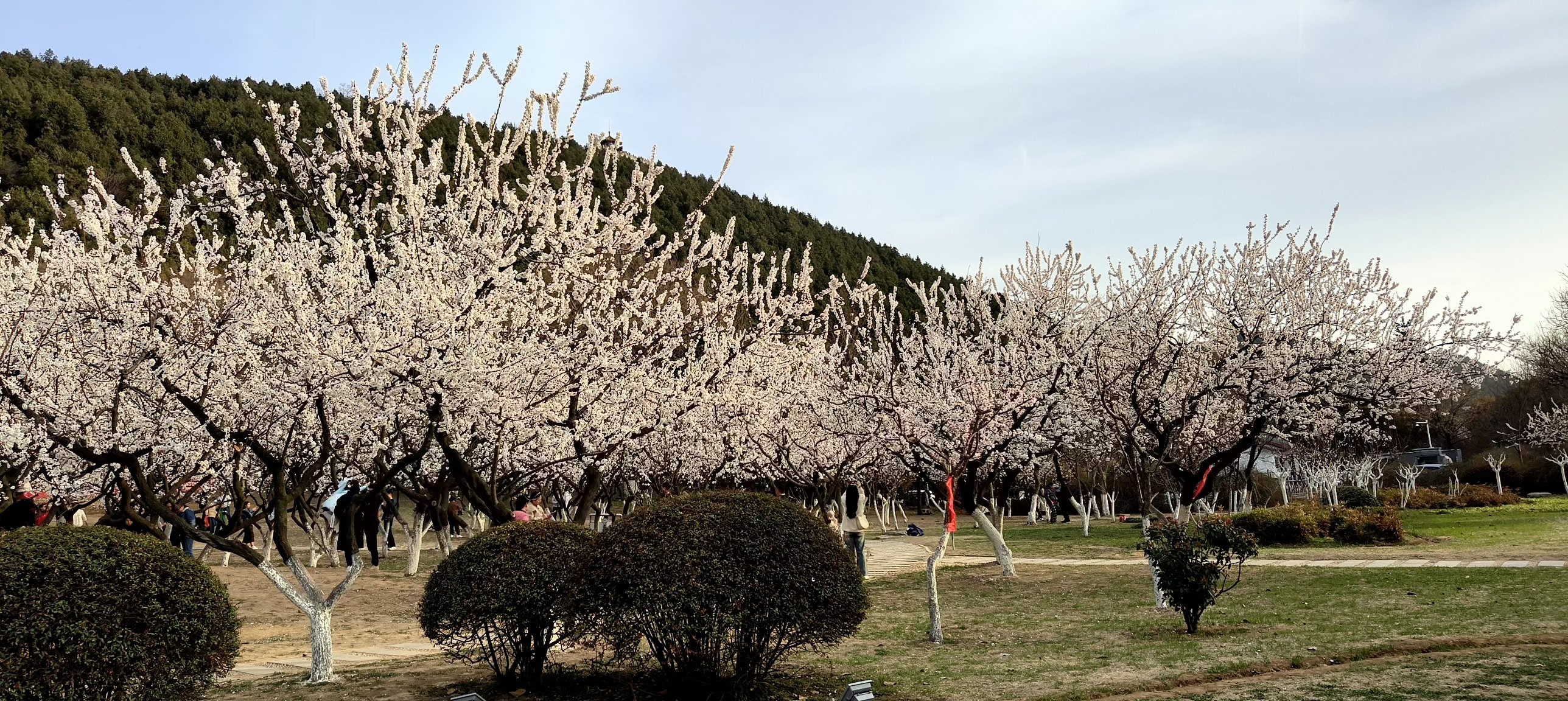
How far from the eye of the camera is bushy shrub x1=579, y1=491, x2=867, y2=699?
7.58m

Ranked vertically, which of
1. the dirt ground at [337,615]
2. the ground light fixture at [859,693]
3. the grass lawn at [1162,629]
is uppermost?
the ground light fixture at [859,693]

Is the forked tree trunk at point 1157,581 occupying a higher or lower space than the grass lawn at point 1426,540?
higher

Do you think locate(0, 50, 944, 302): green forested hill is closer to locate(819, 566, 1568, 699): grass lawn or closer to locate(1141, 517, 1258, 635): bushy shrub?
locate(819, 566, 1568, 699): grass lawn

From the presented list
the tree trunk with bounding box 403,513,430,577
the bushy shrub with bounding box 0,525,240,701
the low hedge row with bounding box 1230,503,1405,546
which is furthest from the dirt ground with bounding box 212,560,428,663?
the low hedge row with bounding box 1230,503,1405,546

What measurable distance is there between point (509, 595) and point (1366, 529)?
2343cm

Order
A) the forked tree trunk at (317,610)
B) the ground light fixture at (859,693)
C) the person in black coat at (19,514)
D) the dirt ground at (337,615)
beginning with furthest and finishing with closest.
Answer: the person in black coat at (19,514)
the dirt ground at (337,615)
the forked tree trunk at (317,610)
the ground light fixture at (859,693)

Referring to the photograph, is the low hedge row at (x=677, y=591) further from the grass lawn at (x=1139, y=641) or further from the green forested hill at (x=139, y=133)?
the green forested hill at (x=139, y=133)

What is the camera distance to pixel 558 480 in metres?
27.2

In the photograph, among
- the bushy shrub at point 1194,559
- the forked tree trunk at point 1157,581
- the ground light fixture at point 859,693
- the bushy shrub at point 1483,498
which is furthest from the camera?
the bushy shrub at point 1483,498

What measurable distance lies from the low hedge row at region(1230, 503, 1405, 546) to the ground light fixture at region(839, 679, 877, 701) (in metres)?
19.7

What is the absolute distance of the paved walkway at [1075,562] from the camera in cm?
1805

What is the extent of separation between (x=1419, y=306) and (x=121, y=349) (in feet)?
65.4

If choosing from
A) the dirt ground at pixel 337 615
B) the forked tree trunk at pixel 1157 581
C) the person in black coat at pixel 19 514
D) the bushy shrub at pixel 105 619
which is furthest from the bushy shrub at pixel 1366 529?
the person in black coat at pixel 19 514

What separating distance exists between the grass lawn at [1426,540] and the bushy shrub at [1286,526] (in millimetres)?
494
